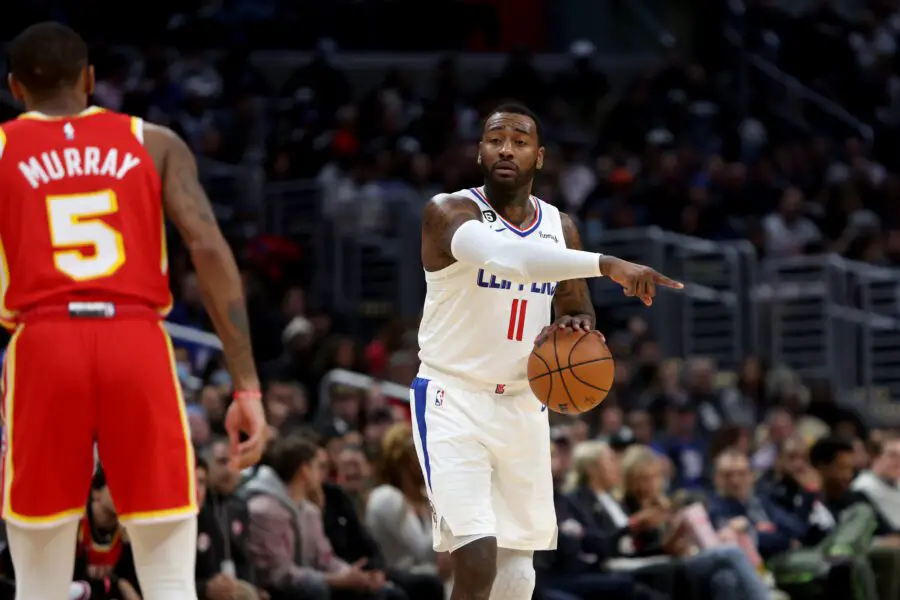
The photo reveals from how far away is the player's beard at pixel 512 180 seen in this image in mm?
6434

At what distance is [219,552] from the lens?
8.68 meters

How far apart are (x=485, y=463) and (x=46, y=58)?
2.36 m

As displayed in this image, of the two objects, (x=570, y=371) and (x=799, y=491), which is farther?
(x=799, y=491)

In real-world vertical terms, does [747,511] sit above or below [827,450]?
below

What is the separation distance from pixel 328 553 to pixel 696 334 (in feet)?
29.4

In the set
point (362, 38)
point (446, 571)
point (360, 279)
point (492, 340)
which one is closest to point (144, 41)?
point (362, 38)

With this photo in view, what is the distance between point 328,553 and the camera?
9453 mm

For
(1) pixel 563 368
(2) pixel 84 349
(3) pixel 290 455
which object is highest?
(2) pixel 84 349

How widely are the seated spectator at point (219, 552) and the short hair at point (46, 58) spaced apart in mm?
3600

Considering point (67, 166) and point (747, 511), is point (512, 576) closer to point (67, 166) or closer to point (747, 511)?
point (67, 166)

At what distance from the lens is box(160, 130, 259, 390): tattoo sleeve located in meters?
5.00

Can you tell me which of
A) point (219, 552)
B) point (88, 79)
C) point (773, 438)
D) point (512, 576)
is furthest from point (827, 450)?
point (88, 79)

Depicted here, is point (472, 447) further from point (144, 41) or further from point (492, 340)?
point (144, 41)

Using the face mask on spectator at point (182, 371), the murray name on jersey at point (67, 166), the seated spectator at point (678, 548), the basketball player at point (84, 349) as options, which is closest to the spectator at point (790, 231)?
the seated spectator at point (678, 548)
